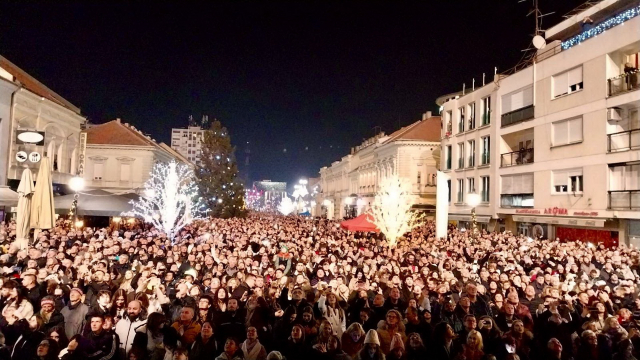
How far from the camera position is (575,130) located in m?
23.3

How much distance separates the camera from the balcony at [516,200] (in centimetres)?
2673

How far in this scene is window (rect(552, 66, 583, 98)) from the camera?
23.1m

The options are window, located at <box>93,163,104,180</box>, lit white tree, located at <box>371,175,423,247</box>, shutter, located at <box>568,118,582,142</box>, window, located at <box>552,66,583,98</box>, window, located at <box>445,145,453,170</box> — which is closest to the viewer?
shutter, located at <box>568,118,582,142</box>

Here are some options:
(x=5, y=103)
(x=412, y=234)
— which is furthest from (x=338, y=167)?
(x=5, y=103)

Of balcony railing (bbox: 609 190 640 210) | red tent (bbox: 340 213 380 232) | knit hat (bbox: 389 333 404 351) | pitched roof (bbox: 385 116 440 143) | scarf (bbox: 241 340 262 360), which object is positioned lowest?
scarf (bbox: 241 340 262 360)

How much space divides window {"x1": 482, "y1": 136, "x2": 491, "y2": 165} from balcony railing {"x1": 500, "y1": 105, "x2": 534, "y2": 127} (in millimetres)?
2193

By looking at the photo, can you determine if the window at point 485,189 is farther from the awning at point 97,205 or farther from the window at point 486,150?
the awning at point 97,205

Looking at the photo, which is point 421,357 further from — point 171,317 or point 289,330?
point 171,317

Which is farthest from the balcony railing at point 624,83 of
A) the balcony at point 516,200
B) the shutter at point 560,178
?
the balcony at point 516,200

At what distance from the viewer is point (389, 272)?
40.0ft

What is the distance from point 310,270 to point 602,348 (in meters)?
7.65

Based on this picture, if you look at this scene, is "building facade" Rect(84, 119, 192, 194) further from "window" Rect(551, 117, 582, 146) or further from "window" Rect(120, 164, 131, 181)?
"window" Rect(551, 117, 582, 146)

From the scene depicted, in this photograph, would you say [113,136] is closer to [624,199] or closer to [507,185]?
[507,185]

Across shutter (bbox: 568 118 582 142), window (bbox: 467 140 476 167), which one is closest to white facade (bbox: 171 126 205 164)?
window (bbox: 467 140 476 167)
